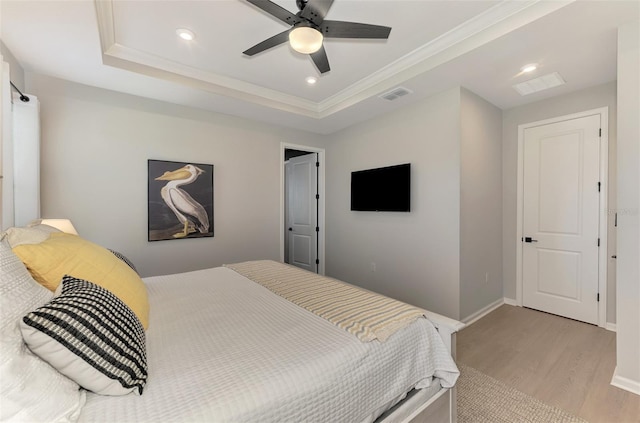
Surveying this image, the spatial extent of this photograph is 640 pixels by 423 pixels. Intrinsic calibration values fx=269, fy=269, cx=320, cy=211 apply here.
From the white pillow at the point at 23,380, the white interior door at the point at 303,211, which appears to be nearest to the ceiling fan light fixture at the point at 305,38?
the white pillow at the point at 23,380

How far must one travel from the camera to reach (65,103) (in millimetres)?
2643

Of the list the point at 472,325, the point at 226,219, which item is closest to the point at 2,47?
the point at 226,219


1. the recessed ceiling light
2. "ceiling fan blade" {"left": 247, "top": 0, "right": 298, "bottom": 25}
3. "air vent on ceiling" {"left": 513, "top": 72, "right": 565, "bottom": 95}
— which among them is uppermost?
the recessed ceiling light

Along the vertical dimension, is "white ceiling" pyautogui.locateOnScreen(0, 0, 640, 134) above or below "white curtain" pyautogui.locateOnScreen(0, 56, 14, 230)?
above

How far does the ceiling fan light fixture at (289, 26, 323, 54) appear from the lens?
1.67m

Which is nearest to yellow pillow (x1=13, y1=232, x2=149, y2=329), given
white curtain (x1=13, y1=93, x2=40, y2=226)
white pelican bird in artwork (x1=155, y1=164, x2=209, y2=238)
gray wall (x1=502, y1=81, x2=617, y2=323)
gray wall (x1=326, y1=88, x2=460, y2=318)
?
white curtain (x1=13, y1=93, x2=40, y2=226)

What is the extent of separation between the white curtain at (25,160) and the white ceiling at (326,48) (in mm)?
455

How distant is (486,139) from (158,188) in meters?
3.92

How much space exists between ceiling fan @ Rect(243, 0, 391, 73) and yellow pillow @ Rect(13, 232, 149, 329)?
160 centimetres

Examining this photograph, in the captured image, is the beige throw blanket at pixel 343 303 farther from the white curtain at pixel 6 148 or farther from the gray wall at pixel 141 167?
the white curtain at pixel 6 148

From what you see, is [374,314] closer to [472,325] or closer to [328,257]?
[472,325]

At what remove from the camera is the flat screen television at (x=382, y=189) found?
3324 millimetres

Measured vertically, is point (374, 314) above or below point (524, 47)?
below

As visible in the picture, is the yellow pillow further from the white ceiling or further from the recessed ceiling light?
the recessed ceiling light
